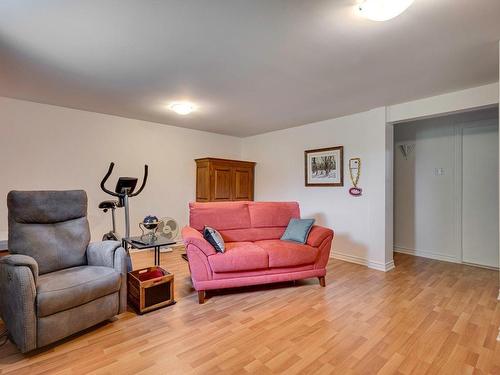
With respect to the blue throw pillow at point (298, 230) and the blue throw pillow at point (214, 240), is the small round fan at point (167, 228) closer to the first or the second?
the blue throw pillow at point (214, 240)

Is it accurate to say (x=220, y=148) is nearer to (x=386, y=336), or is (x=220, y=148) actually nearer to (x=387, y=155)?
(x=387, y=155)


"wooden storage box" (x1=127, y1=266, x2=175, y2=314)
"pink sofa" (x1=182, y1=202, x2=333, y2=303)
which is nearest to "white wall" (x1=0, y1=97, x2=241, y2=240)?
"wooden storage box" (x1=127, y1=266, x2=175, y2=314)

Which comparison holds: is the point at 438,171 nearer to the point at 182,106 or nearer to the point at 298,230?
the point at 298,230

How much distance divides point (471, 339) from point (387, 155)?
2415mm

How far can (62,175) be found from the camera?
3.91 meters

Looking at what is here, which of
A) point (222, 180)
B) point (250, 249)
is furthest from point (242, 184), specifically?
point (250, 249)

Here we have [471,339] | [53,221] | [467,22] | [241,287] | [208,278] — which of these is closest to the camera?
[467,22]

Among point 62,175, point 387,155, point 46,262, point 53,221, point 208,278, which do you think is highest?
point 387,155

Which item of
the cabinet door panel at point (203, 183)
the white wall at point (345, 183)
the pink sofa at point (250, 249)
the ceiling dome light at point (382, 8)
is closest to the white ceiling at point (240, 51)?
the ceiling dome light at point (382, 8)

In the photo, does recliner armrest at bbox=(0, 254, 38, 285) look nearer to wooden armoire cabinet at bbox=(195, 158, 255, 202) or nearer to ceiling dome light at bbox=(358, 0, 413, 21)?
ceiling dome light at bbox=(358, 0, 413, 21)

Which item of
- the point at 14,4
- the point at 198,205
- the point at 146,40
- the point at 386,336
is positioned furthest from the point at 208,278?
the point at 14,4

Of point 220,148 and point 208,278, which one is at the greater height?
point 220,148

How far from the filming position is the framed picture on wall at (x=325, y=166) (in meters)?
4.35

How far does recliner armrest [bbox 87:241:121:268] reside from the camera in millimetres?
2316
